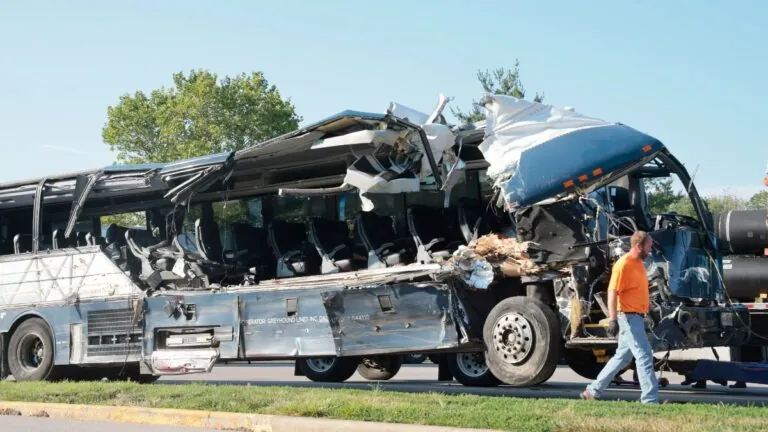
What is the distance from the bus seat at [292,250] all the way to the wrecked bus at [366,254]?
0.10 feet

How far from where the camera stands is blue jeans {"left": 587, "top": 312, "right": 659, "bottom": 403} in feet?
30.7

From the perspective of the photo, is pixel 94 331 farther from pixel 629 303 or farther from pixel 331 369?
pixel 629 303

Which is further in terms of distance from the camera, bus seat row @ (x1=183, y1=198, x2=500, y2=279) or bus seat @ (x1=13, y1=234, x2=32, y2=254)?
bus seat @ (x1=13, y1=234, x2=32, y2=254)

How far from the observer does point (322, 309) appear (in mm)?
12539

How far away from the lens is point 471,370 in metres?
14.3

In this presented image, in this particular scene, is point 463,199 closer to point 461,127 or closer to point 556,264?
point 461,127

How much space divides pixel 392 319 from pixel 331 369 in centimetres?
414

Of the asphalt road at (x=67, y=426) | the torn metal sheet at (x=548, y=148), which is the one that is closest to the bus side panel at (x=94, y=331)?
the asphalt road at (x=67, y=426)

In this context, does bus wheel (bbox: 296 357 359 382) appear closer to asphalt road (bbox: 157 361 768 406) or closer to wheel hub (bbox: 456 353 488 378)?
asphalt road (bbox: 157 361 768 406)

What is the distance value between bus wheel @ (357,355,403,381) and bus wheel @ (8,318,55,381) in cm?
464

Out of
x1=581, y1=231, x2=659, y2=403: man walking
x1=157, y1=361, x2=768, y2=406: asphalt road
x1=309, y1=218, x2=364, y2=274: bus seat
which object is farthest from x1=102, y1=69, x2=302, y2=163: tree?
x1=581, y1=231, x2=659, y2=403: man walking

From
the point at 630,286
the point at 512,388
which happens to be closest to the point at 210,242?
the point at 512,388

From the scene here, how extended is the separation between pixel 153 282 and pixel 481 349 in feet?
17.4

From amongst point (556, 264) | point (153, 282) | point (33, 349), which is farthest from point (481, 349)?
point (33, 349)
